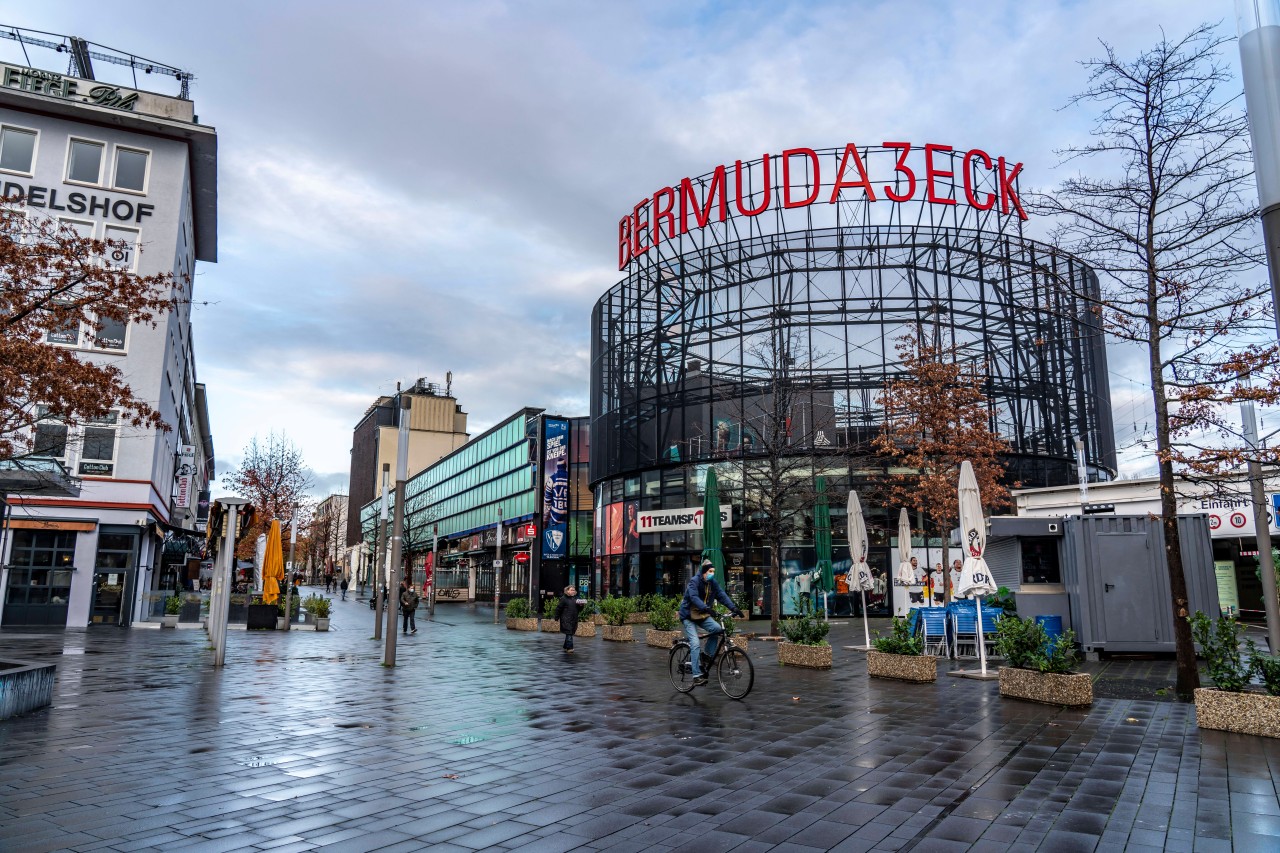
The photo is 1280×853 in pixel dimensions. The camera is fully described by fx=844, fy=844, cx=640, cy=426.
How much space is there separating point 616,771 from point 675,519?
1187 inches

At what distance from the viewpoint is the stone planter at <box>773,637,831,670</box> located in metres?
15.4

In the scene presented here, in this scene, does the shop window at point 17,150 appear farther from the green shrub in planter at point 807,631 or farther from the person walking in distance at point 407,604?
the green shrub in planter at point 807,631

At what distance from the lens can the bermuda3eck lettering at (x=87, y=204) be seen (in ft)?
94.1

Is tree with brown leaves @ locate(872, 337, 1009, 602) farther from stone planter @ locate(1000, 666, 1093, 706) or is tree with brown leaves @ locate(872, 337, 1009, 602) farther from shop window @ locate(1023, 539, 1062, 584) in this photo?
stone planter @ locate(1000, 666, 1093, 706)

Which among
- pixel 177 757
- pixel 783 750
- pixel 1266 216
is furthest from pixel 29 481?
pixel 1266 216

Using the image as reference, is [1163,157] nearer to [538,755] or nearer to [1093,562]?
[1093,562]

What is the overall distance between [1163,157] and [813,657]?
971 centimetres

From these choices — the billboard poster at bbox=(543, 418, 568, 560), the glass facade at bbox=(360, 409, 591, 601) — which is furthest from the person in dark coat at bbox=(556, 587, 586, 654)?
the billboard poster at bbox=(543, 418, 568, 560)

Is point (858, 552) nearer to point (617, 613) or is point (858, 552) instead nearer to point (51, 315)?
point (617, 613)

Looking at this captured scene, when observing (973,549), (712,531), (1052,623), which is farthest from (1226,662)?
(712,531)

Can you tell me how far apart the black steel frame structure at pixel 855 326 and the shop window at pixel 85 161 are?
2261 centimetres

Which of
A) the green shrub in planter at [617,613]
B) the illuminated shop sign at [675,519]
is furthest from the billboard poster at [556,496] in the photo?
Answer: the green shrub in planter at [617,613]

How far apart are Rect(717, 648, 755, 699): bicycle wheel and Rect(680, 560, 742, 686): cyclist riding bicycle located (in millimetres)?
270

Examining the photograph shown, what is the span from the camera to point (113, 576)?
28.5 m
